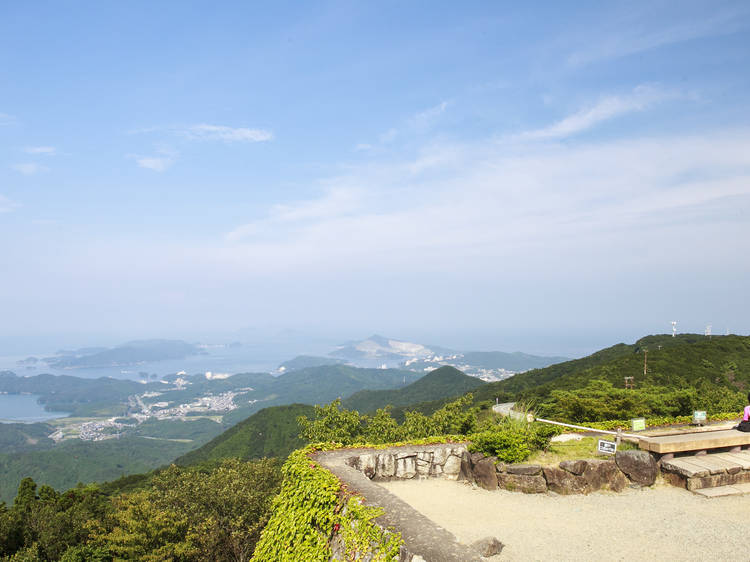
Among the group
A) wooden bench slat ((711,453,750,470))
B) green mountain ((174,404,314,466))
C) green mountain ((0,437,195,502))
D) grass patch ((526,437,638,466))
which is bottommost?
green mountain ((0,437,195,502))

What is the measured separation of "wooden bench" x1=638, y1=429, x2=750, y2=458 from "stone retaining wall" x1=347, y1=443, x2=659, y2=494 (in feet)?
0.83

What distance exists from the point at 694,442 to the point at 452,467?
4.60m

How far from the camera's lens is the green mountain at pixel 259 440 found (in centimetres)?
7669

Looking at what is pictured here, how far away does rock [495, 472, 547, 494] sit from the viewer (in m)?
8.20

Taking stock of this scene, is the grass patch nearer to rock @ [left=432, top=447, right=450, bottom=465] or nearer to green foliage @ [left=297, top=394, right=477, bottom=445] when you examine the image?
rock @ [left=432, top=447, right=450, bottom=465]

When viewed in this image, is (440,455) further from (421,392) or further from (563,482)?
(421,392)

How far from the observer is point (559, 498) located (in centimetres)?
795

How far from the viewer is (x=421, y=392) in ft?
411

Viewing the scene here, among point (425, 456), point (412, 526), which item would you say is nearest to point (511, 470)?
point (425, 456)

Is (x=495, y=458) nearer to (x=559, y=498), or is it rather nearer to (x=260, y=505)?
(x=559, y=498)

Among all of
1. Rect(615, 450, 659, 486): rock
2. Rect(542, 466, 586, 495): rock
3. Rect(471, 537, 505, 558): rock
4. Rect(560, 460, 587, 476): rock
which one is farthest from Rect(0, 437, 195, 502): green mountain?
Rect(471, 537, 505, 558): rock

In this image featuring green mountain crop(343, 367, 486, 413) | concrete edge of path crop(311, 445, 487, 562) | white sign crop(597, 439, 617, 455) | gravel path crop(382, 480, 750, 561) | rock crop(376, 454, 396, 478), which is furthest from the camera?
green mountain crop(343, 367, 486, 413)

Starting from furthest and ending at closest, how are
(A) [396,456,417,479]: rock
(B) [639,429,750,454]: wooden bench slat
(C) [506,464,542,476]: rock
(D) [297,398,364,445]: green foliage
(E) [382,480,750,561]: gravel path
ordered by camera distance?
(D) [297,398,364,445]: green foliage, (A) [396,456,417,479]: rock, (B) [639,429,750,454]: wooden bench slat, (C) [506,464,542,476]: rock, (E) [382,480,750,561]: gravel path

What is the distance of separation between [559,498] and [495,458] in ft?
4.15
